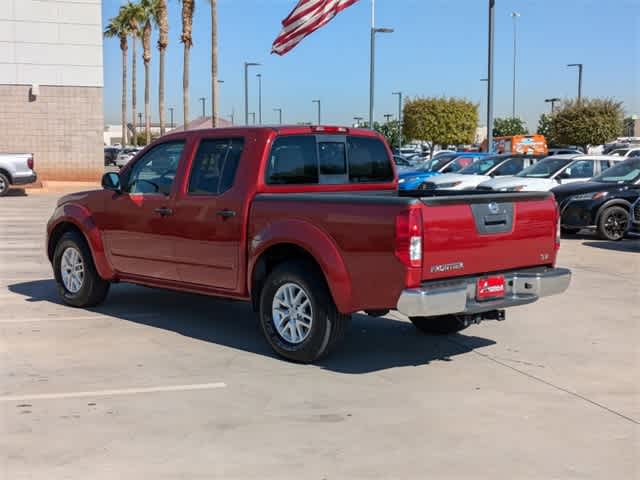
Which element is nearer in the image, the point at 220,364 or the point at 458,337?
the point at 220,364

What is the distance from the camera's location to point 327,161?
26.8ft

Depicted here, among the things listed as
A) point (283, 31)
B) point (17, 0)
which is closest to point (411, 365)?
point (283, 31)

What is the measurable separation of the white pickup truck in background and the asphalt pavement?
70.6ft

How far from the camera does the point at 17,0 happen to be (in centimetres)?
3500

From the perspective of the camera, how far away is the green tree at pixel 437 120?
69375 mm

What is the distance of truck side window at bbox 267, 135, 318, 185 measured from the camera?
7777 mm

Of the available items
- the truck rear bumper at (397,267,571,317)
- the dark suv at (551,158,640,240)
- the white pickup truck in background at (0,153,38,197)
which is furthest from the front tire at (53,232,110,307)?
the white pickup truck in background at (0,153,38,197)

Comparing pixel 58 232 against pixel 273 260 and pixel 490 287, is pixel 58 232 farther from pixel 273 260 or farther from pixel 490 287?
pixel 490 287

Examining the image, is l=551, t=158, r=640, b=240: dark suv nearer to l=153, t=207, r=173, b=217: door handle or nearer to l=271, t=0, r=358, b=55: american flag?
l=271, t=0, r=358, b=55: american flag

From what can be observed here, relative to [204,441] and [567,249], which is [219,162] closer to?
[204,441]

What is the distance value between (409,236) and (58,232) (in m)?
5.03

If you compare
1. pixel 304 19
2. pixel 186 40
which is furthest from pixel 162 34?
pixel 304 19

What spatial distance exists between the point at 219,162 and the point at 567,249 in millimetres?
9164

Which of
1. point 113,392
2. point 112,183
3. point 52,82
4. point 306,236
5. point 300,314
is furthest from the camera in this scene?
point 52,82
